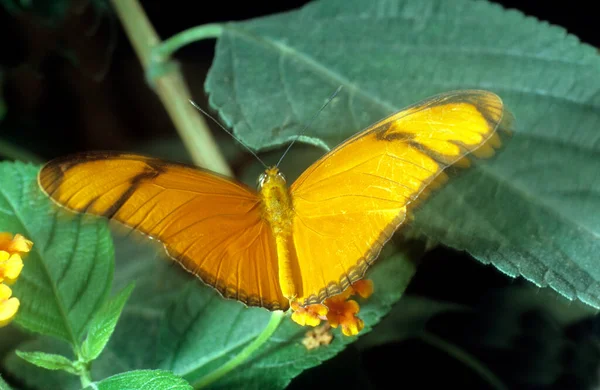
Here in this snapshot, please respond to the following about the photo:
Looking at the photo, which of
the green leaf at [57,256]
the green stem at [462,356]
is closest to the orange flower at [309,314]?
the green leaf at [57,256]

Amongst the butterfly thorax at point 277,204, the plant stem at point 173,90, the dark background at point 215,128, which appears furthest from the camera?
the plant stem at point 173,90

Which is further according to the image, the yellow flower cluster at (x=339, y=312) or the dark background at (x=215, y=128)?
the dark background at (x=215, y=128)

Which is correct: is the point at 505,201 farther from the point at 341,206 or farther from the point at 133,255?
the point at 133,255

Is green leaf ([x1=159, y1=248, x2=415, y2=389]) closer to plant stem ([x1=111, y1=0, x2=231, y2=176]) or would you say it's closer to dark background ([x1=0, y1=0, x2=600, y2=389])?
dark background ([x1=0, y1=0, x2=600, y2=389])

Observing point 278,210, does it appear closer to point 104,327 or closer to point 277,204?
point 277,204

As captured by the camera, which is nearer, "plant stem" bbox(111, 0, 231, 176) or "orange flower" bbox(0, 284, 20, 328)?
"orange flower" bbox(0, 284, 20, 328)

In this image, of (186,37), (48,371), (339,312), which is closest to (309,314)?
(339,312)

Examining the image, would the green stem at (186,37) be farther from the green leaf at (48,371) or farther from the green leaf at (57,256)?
the green leaf at (48,371)

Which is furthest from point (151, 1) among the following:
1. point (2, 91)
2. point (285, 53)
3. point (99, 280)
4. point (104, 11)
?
point (99, 280)

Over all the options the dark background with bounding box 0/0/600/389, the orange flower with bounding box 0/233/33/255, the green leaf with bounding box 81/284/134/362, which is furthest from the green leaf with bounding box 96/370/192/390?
the dark background with bounding box 0/0/600/389
